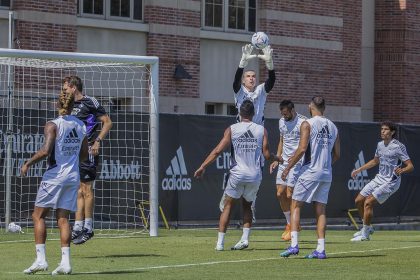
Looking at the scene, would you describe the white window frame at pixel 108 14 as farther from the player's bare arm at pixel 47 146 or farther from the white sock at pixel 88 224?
the player's bare arm at pixel 47 146

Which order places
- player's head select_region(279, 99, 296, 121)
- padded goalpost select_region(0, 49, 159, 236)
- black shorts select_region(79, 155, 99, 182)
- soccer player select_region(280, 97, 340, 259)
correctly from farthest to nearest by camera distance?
padded goalpost select_region(0, 49, 159, 236) < player's head select_region(279, 99, 296, 121) < black shorts select_region(79, 155, 99, 182) < soccer player select_region(280, 97, 340, 259)

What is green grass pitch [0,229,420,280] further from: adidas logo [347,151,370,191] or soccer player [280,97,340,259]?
adidas logo [347,151,370,191]

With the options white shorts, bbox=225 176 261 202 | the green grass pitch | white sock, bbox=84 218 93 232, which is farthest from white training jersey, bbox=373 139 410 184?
white sock, bbox=84 218 93 232

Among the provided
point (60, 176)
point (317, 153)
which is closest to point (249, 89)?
point (317, 153)

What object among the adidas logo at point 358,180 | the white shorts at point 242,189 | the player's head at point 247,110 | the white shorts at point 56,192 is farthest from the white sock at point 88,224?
the adidas logo at point 358,180

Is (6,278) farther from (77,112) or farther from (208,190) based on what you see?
(208,190)

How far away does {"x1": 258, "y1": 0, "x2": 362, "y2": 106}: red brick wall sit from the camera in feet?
116

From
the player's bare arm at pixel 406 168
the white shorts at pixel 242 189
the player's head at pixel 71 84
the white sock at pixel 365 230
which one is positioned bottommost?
the white sock at pixel 365 230

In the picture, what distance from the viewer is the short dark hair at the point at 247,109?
54.1 feet

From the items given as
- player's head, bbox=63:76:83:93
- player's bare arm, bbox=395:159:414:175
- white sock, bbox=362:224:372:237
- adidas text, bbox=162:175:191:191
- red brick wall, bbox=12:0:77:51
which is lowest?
white sock, bbox=362:224:372:237

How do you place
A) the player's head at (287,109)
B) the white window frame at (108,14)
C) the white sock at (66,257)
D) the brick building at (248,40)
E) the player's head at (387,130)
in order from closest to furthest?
the white sock at (66,257), the player's head at (287,109), the player's head at (387,130), the brick building at (248,40), the white window frame at (108,14)

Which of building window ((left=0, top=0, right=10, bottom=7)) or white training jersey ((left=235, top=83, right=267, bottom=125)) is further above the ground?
building window ((left=0, top=0, right=10, bottom=7))

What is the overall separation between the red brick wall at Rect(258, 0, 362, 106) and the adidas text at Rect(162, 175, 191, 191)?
9.82m

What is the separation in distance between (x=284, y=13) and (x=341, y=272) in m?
22.2
